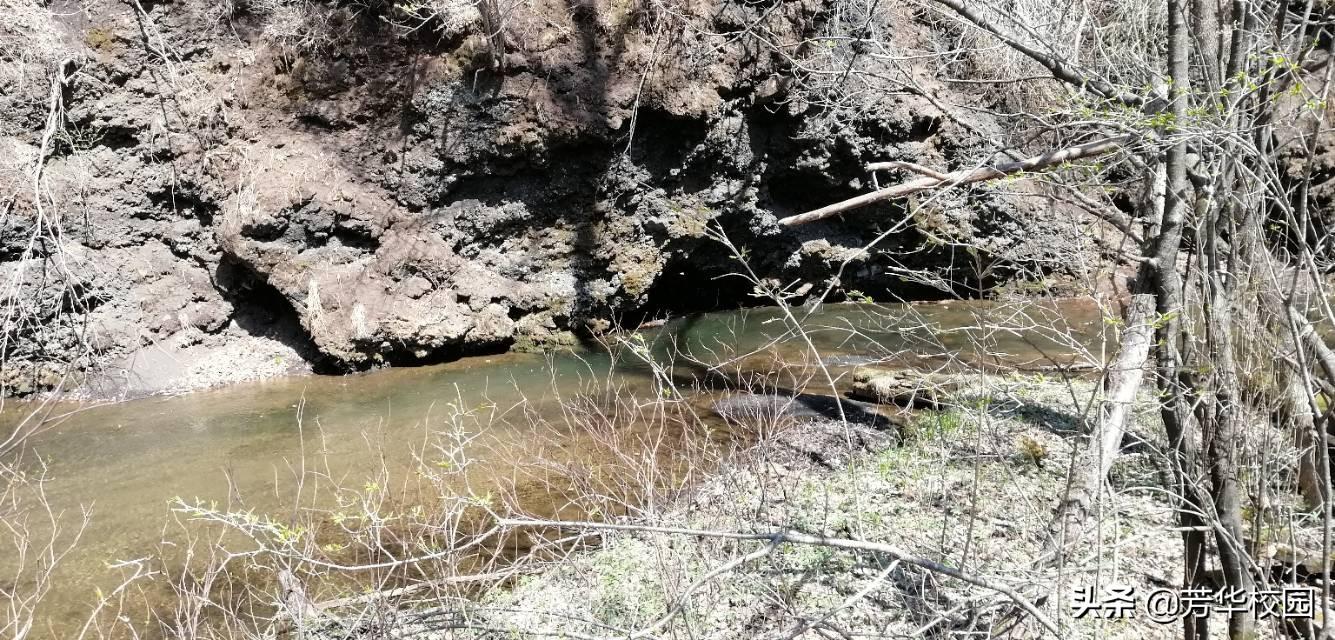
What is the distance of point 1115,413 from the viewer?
2.48 meters

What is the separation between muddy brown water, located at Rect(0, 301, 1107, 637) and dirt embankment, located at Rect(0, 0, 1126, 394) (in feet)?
2.26

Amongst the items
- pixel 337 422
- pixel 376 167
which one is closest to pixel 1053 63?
pixel 337 422

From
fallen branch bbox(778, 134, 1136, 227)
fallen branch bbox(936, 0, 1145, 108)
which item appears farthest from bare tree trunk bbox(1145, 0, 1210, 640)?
fallen branch bbox(936, 0, 1145, 108)

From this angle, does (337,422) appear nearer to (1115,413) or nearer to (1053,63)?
(1053,63)

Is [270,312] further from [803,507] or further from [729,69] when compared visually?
[803,507]

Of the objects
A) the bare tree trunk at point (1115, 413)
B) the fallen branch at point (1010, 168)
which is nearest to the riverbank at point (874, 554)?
the bare tree trunk at point (1115, 413)

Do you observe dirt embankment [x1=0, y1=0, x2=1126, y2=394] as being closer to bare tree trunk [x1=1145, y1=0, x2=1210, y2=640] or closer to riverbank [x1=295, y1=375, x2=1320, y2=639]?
riverbank [x1=295, y1=375, x2=1320, y2=639]

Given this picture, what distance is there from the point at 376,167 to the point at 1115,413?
28.0ft

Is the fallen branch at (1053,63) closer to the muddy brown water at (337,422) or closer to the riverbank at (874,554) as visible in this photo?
the muddy brown water at (337,422)

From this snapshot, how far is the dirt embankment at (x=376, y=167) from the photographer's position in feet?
27.1

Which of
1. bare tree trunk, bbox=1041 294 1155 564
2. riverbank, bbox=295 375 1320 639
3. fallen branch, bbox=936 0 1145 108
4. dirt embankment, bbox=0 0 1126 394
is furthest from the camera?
dirt embankment, bbox=0 0 1126 394

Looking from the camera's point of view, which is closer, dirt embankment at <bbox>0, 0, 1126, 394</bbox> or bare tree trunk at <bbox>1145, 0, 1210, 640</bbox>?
bare tree trunk at <bbox>1145, 0, 1210, 640</bbox>

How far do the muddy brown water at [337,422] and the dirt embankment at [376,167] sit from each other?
69 cm

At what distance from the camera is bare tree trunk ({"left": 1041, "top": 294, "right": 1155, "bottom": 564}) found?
2.32 metres
